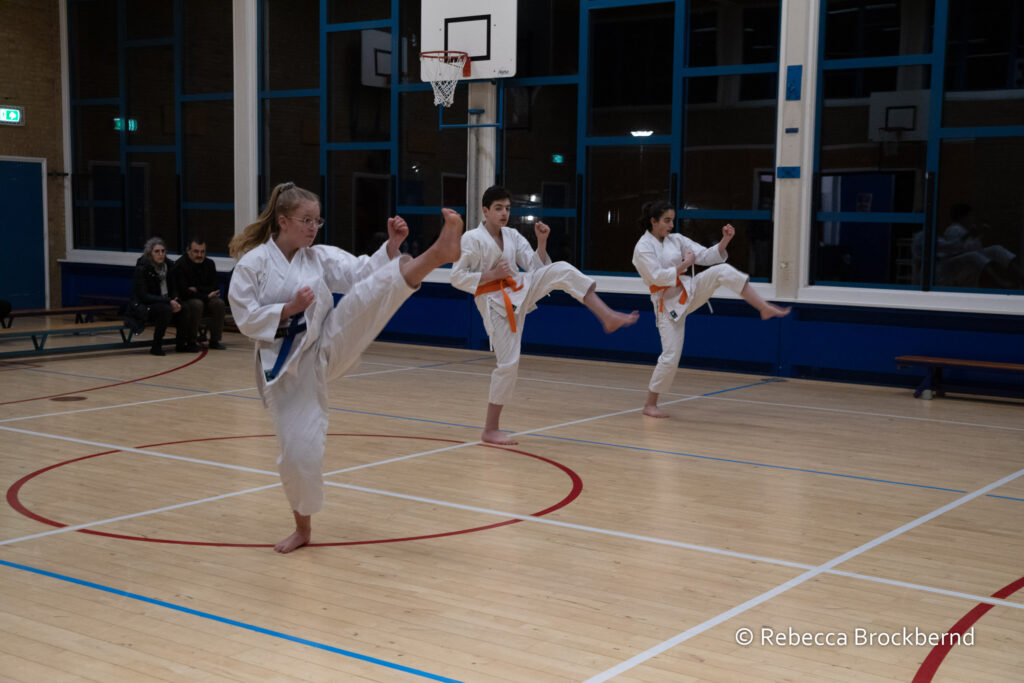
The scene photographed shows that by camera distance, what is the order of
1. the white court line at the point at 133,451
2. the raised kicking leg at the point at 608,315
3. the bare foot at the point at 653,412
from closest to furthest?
the white court line at the point at 133,451
the raised kicking leg at the point at 608,315
the bare foot at the point at 653,412

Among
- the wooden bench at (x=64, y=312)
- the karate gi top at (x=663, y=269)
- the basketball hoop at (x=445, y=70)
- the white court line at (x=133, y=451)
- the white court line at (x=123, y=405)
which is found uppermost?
the basketball hoop at (x=445, y=70)

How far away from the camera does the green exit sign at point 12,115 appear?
46.2ft

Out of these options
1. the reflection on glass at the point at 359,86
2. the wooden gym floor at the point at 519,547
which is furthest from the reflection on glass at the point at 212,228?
the wooden gym floor at the point at 519,547

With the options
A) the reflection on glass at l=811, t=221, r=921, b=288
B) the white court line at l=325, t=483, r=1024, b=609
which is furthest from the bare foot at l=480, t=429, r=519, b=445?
the reflection on glass at l=811, t=221, r=921, b=288

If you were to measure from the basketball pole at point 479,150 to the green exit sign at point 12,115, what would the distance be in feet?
22.9

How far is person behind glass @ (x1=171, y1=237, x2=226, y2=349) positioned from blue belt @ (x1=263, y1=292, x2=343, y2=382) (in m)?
7.35

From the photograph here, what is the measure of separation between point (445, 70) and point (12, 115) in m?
6.95

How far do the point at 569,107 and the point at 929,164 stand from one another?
4925 mm

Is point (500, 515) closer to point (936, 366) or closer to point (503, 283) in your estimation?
point (503, 283)

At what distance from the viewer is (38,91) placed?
574 inches

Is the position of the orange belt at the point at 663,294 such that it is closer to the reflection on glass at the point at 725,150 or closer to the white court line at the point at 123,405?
the reflection on glass at the point at 725,150

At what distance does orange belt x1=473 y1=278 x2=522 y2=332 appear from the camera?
21.1ft

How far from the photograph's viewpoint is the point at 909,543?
177 inches

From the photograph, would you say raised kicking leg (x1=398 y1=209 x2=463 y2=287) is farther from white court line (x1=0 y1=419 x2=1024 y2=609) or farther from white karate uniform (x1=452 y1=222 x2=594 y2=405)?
white karate uniform (x1=452 y1=222 x2=594 y2=405)
